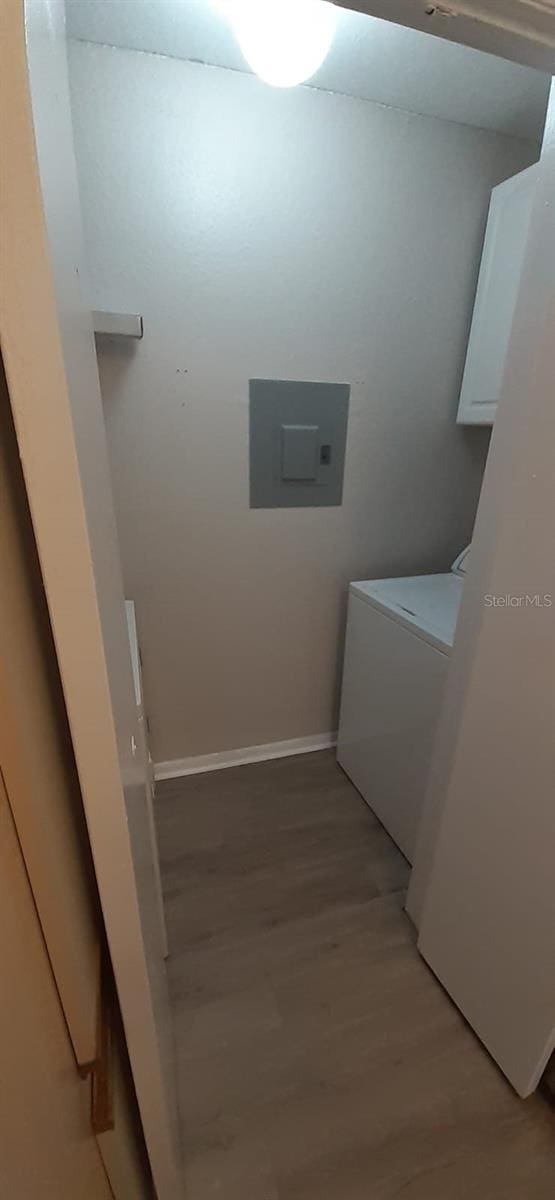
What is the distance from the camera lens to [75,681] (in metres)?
0.37

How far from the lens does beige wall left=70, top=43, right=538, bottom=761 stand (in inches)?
54.4

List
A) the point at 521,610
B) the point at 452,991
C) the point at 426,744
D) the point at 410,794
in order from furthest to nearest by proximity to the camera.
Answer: the point at 410,794 < the point at 426,744 < the point at 452,991 < the point at 521,610

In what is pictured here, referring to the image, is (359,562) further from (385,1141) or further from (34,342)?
(34,342)

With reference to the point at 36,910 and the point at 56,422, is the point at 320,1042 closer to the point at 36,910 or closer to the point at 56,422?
the point at 36,910

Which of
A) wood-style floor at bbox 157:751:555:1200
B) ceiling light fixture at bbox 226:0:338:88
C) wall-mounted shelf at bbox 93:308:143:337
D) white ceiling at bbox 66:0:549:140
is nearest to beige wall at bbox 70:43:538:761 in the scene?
white ceiling at bbox 66:0:549:140

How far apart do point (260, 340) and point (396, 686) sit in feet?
4.06

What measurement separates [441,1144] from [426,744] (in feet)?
2.78

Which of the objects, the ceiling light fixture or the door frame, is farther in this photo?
the ceiling light fixture

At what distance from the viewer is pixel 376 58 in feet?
4.28

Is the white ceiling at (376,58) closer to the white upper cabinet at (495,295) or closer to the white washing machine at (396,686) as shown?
the white upper cabinet at (495,295)

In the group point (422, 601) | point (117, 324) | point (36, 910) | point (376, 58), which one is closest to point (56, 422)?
point (36, 910)

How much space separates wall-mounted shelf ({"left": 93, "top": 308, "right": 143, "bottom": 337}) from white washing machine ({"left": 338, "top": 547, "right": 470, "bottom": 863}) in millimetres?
1116

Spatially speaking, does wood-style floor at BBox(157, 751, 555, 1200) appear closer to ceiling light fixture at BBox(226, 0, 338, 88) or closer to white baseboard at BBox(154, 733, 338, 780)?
white baseboard at BBox(154, 733, 338, 780)

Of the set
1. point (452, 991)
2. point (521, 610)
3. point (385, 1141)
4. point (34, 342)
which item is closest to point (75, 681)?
point (34, 342)
